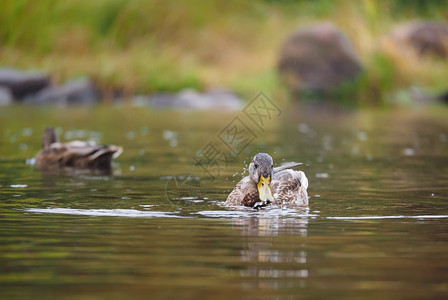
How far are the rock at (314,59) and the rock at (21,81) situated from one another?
820 centimetres

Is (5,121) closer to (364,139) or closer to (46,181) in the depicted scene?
(364,139)

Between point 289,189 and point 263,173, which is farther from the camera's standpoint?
point 289,189

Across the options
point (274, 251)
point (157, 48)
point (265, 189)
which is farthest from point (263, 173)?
point (157, 48)

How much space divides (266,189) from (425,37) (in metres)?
27.4

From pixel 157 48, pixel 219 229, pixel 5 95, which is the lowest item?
pixel 219 229

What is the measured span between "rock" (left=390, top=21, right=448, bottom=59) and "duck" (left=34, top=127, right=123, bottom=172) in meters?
22.6

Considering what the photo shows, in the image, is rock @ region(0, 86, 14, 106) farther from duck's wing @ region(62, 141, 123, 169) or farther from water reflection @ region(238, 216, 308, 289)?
water reflection @ region(238, 216, 308, 289)

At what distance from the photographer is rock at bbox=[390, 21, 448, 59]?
1362 inches

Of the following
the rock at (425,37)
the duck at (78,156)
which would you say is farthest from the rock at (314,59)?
the duck at (78,156)

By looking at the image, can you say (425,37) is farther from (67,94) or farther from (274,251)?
(274,251)

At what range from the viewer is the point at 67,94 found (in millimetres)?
29734

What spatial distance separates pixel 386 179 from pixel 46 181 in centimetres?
404

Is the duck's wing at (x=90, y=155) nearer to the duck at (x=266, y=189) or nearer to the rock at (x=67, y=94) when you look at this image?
the duck at (x=266, y=189)

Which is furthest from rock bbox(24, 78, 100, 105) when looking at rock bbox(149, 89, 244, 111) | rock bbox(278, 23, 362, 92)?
rock bbox(278, 23, 362, 92)
